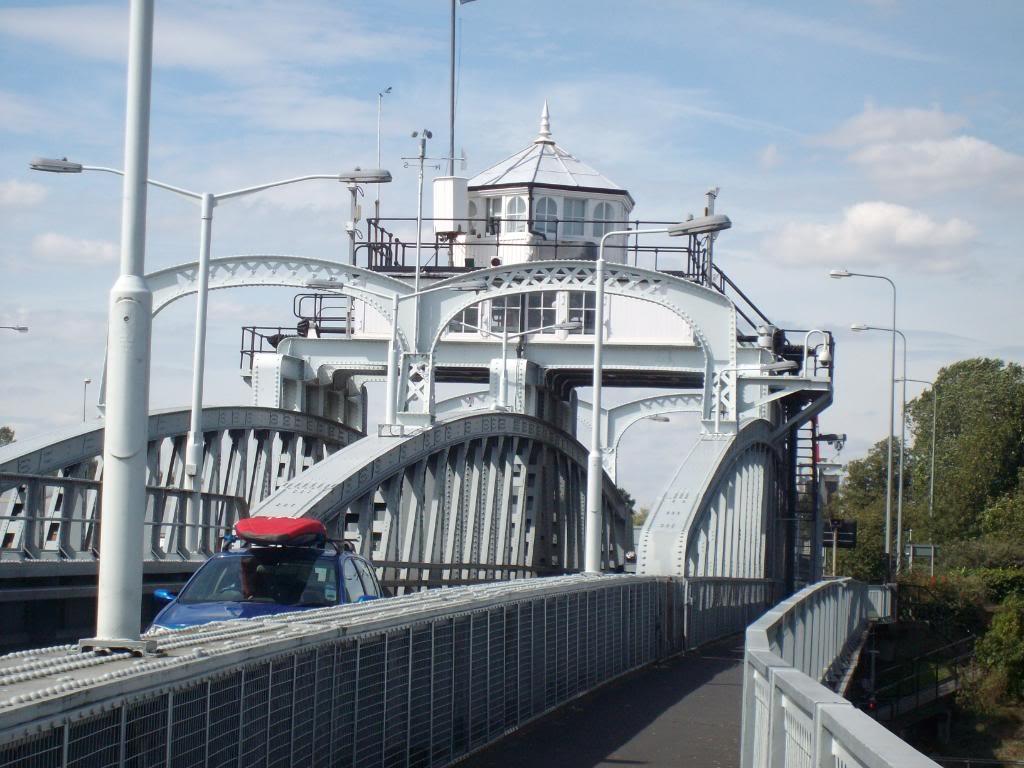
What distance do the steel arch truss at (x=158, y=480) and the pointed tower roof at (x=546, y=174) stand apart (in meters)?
18.2

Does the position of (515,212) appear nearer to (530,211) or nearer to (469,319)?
(530,211)

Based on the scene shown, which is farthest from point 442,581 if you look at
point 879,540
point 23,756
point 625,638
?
point 879,540

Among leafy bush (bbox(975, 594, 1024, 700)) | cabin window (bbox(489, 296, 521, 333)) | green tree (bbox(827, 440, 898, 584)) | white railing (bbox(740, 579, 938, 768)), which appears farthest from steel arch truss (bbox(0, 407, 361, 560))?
green tree (bbox(827, 440, 898, 584))

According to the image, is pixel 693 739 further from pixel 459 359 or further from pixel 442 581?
pixel 459 359

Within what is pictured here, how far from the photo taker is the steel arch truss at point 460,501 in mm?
23344

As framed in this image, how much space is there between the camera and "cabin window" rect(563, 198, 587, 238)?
5088cm

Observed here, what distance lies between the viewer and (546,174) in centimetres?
5203

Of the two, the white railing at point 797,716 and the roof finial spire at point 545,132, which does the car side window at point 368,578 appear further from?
the roof finial spire at point 545,132

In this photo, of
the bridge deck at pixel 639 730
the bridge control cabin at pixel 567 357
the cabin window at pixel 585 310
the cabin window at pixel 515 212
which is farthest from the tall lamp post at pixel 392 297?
the cabin window at pixel 515 212

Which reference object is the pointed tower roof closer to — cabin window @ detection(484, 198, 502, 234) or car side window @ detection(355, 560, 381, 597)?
cabin window @ detection(484, 198, 502, 234)

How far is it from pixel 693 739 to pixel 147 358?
7.13 m

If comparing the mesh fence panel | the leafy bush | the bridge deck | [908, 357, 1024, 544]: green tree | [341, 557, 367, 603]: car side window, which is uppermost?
[908, 357, 1024, 544]: green tree

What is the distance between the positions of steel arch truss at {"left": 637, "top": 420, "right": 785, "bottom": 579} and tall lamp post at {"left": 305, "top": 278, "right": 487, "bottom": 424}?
18.8ft

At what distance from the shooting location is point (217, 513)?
2664 cm
